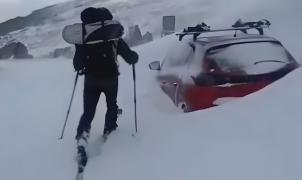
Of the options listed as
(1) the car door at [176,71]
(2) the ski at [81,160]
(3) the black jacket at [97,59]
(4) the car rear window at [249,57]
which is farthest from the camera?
(1) the car door at [176,71]

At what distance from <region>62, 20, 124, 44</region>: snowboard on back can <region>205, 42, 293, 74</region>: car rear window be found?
1407 mm

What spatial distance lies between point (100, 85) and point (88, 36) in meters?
0.68

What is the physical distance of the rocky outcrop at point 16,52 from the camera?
37.0 meters

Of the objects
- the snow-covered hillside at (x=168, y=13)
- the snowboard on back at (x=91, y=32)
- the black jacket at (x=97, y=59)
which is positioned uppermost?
the snowboard on back at (x=91, y=32)

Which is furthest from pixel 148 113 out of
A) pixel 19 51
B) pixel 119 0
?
pixel 119 0

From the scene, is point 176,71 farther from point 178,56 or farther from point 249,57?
point 249,57

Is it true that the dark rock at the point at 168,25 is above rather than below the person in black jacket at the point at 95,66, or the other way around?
below

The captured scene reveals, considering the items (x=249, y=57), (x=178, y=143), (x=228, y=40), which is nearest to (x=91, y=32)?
(x=178, y=143)

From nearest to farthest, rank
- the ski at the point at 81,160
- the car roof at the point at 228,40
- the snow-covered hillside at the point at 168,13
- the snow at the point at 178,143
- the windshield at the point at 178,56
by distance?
the snow at the point at 178,143
the ski at the point at 81,160
the car roof at the point at 228,40
the windshield at the point at 178,56
the snow-covered hillside at the point at 168,13

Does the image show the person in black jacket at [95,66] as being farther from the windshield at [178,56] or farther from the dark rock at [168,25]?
the dark rock at [168,25]

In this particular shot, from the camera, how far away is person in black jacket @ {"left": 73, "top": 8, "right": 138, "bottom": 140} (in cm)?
738

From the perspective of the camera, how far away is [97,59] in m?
7.44

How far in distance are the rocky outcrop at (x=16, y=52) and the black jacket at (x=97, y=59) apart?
29802 millimetres

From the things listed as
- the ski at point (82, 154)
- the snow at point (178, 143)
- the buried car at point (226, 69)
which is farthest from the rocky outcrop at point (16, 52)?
the ski at point (82, 154)
